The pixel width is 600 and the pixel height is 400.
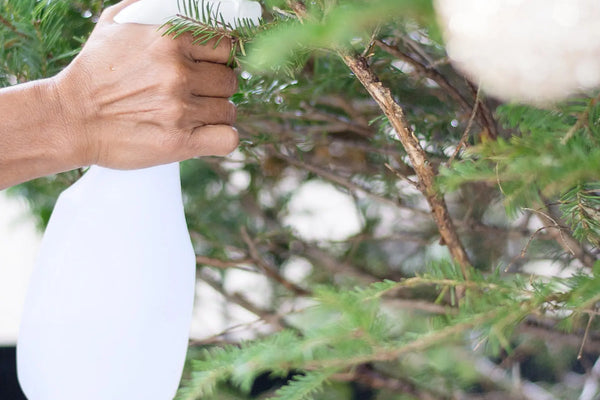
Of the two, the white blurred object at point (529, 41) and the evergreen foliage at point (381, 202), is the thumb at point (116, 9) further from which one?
the white blurred object at point (529, 41)

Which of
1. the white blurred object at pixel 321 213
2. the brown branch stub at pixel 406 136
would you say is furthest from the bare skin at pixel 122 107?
the white blurred object at pixel 321 213

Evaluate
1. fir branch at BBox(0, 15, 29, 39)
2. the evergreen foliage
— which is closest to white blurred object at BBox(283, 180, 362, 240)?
the evergreen foliage

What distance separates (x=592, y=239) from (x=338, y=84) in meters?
0.31

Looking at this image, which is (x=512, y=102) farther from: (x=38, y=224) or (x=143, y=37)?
(x=38, y=224)

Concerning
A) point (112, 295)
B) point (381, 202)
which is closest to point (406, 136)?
point (112, 295)

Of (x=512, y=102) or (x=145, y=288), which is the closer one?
(x=512, y=102)

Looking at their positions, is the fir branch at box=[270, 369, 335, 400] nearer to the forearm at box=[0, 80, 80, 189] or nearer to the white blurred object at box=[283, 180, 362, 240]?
the forearm at box=[0, 80, 80, 189]

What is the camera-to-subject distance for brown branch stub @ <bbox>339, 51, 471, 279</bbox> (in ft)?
1.22

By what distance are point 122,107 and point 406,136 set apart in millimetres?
190

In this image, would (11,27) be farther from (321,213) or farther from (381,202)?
(321,213)

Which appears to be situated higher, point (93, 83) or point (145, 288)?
point (93, 83)

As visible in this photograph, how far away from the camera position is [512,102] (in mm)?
314

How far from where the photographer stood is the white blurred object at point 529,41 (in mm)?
253

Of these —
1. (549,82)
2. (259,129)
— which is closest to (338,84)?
(259,129)
